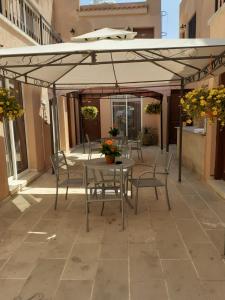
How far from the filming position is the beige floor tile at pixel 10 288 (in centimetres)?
213

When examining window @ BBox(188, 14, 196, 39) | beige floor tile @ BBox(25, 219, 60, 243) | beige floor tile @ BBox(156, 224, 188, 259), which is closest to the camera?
beige floor tile @ BBox(156, 224, 188, 259)

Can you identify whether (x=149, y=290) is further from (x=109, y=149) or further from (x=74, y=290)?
(x=109, y=149)

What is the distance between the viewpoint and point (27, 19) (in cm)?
610

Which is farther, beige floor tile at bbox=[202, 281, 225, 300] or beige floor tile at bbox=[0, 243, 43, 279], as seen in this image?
beige floor tile at bbox=[0, 243, 43, 279]

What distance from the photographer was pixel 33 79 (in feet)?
16.2

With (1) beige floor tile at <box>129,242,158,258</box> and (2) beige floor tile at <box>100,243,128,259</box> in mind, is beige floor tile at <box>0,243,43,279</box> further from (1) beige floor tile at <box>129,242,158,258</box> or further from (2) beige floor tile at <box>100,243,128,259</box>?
(1) beige floor tile at <box>129,242,158,258</box>

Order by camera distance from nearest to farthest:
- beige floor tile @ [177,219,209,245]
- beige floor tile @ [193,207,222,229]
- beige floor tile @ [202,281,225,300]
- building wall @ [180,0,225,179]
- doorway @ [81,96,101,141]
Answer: beige floor tile @ [202,281,225,300]
beige floor tile @ [177,219,209,245]
beige floor tile @ [193,207,222,229]
building wall @ [180,0,225,179]
doorway @ [81,96,101,141]

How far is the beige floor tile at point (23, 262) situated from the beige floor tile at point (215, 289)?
166cm

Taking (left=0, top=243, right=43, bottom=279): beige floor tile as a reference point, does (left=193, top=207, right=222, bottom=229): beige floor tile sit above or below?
above

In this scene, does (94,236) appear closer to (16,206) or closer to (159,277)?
(159,277)

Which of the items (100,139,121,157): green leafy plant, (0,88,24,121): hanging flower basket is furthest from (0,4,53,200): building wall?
(100,139,121,157): green leafy plant

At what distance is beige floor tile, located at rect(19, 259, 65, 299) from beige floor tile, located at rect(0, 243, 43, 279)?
0.08 meters

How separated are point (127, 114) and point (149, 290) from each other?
425 inches

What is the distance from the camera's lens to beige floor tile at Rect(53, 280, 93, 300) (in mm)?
2111
